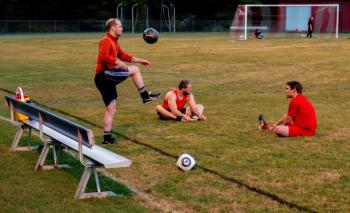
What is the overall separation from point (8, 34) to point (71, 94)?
5390 centimetres

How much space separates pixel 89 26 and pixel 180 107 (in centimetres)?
6233

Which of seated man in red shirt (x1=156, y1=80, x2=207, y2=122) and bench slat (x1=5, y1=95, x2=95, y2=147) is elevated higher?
bench slat (x1=5, y1=95, x2=95, y2=147)

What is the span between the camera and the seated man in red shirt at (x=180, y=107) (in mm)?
12844

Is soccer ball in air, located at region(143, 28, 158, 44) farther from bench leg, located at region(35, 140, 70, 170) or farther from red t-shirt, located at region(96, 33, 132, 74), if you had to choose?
bench leg, located at region(35, 140, 70, 170)

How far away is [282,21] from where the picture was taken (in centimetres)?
5756

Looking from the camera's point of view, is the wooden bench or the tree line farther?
the tree line

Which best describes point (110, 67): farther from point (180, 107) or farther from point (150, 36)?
point (150, 36)

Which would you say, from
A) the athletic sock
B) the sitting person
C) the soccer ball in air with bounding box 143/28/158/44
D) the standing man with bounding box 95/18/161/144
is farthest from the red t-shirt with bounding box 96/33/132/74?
the sitting person

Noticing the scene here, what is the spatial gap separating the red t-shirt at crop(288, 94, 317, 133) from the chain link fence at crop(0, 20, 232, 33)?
61328 millimetres

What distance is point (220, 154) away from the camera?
982 centimetres

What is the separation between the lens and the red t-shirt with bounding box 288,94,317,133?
36.0 feet

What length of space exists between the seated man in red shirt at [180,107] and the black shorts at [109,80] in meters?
2.51

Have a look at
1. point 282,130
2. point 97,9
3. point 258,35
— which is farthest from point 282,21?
point 282,130

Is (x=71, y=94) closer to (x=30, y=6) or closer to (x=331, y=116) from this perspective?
(x=331, y=116)
